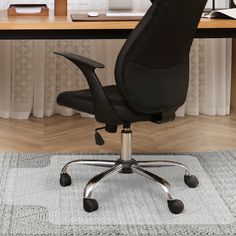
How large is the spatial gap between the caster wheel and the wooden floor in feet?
2.05

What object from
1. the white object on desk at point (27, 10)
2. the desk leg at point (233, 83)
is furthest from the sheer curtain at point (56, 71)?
the white object on desk at point (27, 10)

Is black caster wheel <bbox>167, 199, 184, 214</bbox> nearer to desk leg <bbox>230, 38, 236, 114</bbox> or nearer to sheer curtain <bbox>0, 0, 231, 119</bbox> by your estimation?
sheer curtain <bbox>0, 0, 231, 119</bbox>

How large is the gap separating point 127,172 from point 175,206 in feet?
1.11

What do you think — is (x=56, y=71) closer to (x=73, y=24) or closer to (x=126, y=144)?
(x=73, y=24)

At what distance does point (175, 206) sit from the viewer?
254cm

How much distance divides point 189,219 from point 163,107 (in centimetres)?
48

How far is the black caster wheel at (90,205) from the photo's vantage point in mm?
2551

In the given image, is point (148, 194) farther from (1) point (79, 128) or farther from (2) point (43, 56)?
(2) point (43, 56)

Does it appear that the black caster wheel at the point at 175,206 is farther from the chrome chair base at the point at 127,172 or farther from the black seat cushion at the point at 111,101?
the black seat cushion at the point at 111,101

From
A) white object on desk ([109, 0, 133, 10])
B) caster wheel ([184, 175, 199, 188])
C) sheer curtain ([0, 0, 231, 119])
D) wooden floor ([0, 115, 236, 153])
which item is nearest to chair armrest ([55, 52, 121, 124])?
caster wheel ([184, 175, 199, 188])

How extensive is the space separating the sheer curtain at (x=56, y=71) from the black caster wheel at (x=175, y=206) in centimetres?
177

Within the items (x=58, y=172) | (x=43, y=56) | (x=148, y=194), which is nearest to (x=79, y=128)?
(x=43, y=56)

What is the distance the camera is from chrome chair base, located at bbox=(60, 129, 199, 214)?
8.39 feet

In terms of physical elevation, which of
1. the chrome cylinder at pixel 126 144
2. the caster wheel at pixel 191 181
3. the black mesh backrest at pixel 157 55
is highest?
the black mesh backrest at pixel 157 55
